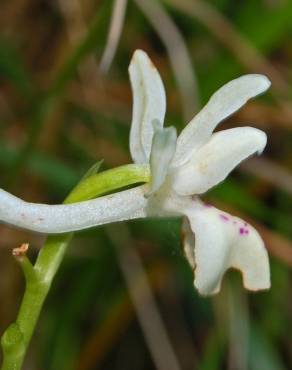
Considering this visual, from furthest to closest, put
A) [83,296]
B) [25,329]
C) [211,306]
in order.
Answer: [211,306] → [83,296] → [25,329]

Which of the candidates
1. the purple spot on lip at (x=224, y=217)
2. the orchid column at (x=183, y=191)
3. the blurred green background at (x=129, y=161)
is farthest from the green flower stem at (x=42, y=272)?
the blurred green background at (x=129, y=161)

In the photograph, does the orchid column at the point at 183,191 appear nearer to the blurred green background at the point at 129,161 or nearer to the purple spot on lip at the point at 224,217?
the purple spot on lip at the point at 224,217

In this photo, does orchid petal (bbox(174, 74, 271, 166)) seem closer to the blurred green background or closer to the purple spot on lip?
the purple spot on lip

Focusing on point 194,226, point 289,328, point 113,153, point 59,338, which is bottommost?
point 289,328

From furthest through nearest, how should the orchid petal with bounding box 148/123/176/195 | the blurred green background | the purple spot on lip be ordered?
the blurred green background
the purple spot on lip
the orchid petal with bounding box 148/123/176/195

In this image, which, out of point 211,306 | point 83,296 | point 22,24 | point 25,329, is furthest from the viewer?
point 22,24

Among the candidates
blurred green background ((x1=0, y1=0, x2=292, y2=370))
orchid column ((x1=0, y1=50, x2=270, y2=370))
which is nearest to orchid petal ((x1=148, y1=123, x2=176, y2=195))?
orchid column ((x1=0, y1=50, x2=270, y2=370))

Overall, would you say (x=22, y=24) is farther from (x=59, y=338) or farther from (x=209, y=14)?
(x=59, y=338)

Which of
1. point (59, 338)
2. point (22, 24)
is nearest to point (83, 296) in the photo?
point (59, 338)
